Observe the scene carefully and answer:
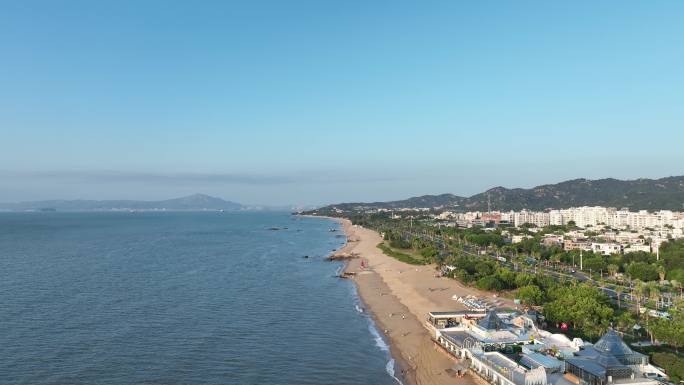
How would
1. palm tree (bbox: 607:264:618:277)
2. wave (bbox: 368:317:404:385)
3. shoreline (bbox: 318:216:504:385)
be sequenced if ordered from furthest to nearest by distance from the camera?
palm tree (bbox: 607:264:618:277), shoreline (bbox: 318:216:504:385), wave (bbox: 368:317:404:385)

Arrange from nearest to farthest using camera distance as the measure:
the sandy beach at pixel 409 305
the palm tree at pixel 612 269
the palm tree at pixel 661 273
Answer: the sandy beach at pixel 409 305, the palm tree at pixel 661 273, the palm tree at pixel 612 269

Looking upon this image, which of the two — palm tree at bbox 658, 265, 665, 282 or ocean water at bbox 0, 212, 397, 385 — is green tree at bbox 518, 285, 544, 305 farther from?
palm tree at bbox 658, 265, 665, 282

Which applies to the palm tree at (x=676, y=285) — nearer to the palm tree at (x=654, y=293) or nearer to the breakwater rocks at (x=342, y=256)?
the palm tree at (x=654, y=293)

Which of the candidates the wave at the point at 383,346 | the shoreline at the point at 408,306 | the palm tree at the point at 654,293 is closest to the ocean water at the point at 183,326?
the wave at the point at 383,346

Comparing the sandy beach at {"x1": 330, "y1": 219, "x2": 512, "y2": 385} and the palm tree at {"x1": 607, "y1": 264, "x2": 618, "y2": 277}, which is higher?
the palm tree at {"x1": 607, "y1": 264, "x2": 618, "y2": 277}

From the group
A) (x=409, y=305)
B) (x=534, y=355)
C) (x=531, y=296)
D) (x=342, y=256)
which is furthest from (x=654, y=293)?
(x=342, y=256)

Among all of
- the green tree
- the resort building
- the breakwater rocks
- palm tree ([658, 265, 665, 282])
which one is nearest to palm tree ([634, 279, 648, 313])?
the green tree

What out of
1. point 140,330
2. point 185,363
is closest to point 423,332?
point 185,363
